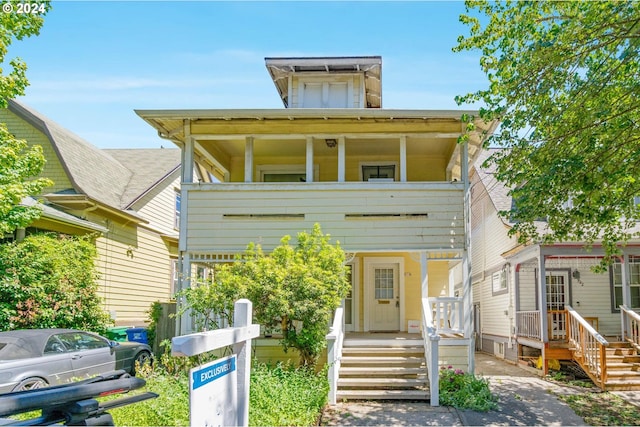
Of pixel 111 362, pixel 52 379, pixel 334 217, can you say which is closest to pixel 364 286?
pixel 334 217

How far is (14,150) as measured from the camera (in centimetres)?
1126

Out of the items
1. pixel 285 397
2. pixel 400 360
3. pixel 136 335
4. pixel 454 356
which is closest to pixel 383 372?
pixel 400 360

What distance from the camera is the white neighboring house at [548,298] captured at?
1332cm

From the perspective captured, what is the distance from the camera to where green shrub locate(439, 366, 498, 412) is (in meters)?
9.69

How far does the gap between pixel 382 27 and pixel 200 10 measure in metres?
3.31

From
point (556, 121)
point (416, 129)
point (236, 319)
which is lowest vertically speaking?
point (236, 319)

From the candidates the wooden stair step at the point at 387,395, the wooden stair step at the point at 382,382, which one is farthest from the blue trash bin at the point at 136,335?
the wooden stair step at the point at 387,395

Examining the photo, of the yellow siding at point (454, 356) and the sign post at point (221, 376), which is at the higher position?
the sign post at point (221, 376)

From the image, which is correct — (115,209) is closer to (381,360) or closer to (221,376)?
(381,360)

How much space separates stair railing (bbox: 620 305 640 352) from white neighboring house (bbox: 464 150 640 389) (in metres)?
0.02

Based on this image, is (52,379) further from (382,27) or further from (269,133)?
(382,27)

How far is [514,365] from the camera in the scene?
16266 millimetres

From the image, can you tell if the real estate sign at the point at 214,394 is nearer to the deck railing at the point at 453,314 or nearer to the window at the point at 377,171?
the deck railing at the point at 453,314

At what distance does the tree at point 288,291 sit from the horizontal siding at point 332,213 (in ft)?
6.19
